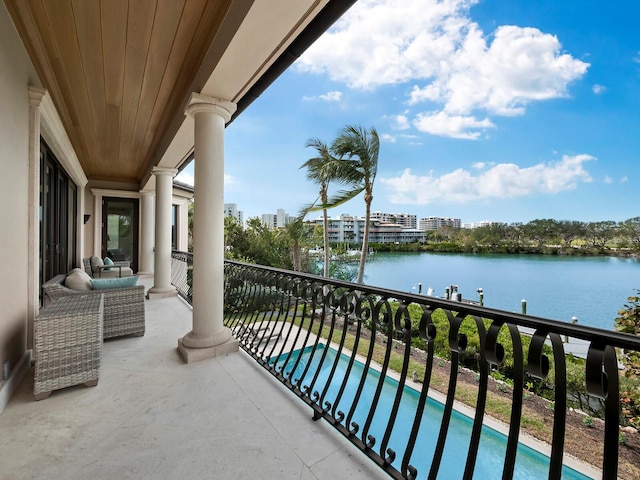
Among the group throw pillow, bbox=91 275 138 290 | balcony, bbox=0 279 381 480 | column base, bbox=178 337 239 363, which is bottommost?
balcony, bbox=0 279 381 480

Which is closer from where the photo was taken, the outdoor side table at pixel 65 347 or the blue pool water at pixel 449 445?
the outdoor side table at pixel 65 347

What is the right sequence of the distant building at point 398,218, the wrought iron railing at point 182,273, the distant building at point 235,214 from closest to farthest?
the wrought iron railing at point 182,273 → the distant building at point 235,214 → the distant building at point 398,218

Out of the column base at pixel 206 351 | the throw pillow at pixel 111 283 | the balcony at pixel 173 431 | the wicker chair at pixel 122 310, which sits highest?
the throw pillow at pixel 111 283

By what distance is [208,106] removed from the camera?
102 inches

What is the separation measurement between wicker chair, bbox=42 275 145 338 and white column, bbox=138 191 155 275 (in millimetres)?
4101

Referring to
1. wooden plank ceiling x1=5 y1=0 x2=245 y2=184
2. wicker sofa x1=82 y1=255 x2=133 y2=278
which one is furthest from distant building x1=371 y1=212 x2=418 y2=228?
wooden plank ceiling x1=5 y1=0 x2=245 y2=184

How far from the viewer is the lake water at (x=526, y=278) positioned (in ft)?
47.0

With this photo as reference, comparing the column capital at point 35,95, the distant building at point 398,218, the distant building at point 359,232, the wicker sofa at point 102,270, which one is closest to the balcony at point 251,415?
the column capital at point 35,95

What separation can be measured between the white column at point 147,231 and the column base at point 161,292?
8.41ft

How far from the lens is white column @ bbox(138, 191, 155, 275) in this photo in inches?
278

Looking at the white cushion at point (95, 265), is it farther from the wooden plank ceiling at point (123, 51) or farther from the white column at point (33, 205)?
the white column at point (33, 205)

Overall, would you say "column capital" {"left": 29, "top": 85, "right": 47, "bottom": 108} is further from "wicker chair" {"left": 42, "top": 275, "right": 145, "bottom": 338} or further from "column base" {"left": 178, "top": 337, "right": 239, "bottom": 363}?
"column base" {"left": 178, "top": 337, "right": 239, "bottom": 363}

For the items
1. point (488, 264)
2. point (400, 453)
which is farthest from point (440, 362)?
point (488, 264)

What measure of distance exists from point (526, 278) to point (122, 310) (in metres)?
23.4
